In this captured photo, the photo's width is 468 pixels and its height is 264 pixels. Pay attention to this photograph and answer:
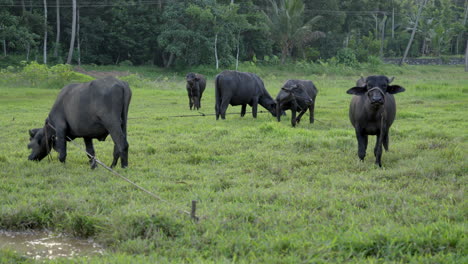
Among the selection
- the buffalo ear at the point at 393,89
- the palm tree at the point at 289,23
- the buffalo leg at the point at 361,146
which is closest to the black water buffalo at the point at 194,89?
the buffalo leg at the point at 361,146

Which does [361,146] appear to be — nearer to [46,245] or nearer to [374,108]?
[374,108]

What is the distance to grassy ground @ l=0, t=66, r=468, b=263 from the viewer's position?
4.22m

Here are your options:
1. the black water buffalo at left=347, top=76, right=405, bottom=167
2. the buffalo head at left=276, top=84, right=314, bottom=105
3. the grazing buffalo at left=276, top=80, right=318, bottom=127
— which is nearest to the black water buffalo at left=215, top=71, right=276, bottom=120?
the grazing buffalo at left=276, top=80, right=318, bottom=127

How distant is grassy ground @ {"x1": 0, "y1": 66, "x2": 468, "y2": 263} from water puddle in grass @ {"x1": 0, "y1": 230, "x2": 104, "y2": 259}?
133mm

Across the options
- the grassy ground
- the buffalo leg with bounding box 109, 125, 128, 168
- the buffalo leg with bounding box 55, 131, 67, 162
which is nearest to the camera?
the grassy ground

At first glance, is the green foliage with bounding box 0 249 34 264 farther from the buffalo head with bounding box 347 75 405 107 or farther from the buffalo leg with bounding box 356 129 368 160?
the buffalo leg with bounding box 356 129 368 160

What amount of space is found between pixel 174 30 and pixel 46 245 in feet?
122

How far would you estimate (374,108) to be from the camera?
297 inches

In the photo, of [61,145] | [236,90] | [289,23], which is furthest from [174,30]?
[61,145]

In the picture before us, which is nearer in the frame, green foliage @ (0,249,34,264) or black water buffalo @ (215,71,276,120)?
green foliage @ (0,249,34,264)

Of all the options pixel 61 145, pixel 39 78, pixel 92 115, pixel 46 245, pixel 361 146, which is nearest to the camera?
pixel 46 245

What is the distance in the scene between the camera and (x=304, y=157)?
8234mm

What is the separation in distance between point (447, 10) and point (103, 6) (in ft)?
143

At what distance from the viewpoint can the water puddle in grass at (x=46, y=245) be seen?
4.46 metres
